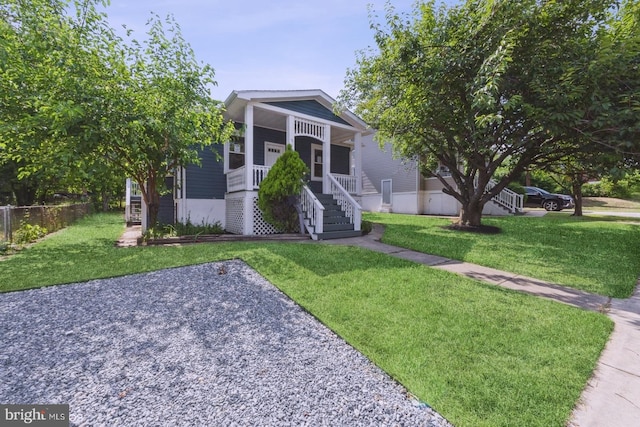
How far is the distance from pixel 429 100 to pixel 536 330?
6.89 meters

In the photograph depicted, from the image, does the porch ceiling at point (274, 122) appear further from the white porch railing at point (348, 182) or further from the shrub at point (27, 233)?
the shrub at point (27, 233)

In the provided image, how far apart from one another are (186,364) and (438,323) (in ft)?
8.80

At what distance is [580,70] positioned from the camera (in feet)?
20.6

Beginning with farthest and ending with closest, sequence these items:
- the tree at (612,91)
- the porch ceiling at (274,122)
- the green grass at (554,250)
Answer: the porch ceiling at (274,122), the tree at (612,91), the green grass at (554,250)

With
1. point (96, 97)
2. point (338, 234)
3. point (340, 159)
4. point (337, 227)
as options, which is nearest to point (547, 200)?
point (340, 159)

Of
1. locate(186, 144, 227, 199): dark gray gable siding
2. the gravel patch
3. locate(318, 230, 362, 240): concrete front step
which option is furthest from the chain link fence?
locate(318, 230, 362, 240): concrete front step

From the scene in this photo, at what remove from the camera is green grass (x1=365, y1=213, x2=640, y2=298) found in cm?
521

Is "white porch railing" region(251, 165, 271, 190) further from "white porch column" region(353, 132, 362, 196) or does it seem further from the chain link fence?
the chain link fence

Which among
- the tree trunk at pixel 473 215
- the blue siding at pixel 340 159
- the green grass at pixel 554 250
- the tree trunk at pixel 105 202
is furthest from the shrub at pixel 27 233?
the tree trunk at pixel 105 202

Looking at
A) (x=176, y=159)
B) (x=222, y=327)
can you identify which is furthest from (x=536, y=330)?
(x=176, y=159)

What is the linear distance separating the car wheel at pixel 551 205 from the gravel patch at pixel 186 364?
21.9m

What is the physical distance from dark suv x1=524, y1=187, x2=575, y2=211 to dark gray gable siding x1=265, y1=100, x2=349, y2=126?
1645cm

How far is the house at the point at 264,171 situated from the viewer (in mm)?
8922

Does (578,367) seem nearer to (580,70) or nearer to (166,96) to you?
(580,70)
